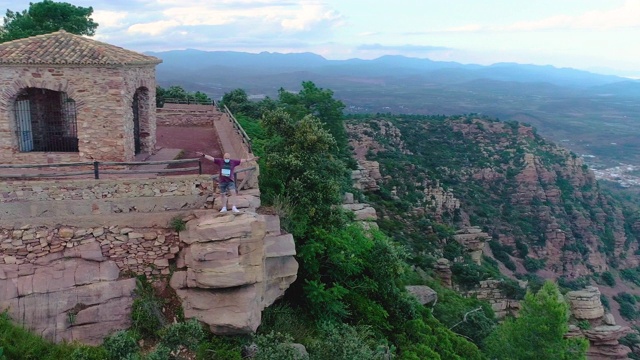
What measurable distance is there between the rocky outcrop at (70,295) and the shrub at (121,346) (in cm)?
119

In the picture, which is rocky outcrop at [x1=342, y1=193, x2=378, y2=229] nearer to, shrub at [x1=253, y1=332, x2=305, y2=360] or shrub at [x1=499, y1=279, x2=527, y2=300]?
shrub at [x1=499, y1=279, x2=527, y2=300]

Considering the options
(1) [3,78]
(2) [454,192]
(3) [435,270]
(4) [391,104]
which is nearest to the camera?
(1) [3,78]

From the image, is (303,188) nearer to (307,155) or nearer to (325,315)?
(307,155)

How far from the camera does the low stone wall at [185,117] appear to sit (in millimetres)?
26781

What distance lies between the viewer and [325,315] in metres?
14.5

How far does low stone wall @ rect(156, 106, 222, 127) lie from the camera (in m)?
26.8

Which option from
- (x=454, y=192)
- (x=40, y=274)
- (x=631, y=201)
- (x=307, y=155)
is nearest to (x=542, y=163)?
(x=454, y=192)

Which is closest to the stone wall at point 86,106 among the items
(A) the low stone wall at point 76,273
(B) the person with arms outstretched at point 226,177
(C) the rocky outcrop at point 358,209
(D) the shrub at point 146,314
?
(A) the low stone wall at point 76,273

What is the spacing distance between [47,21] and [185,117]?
1334cm

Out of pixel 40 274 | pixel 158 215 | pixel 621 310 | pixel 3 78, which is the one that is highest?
pixel 3 78

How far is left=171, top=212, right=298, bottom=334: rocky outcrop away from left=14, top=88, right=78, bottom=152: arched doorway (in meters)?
5.81

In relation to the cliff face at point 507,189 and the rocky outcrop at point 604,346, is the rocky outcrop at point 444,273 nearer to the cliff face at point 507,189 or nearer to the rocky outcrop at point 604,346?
the cliff face at point 507,189

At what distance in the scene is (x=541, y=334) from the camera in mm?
18344

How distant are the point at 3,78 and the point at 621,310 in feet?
136
